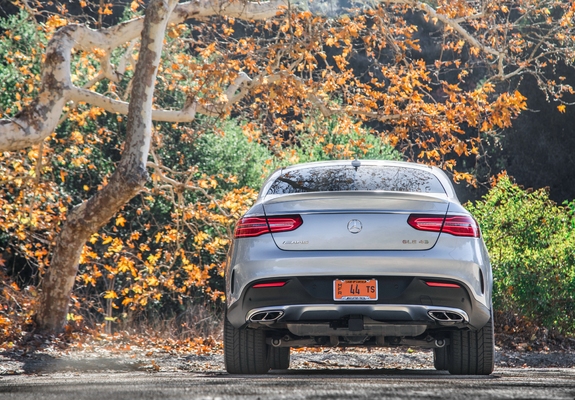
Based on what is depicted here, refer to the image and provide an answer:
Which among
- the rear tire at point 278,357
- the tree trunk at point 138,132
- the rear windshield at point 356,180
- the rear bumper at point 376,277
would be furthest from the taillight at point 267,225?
the tree trunk at point 138,132

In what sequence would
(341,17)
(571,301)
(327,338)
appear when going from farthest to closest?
(341,17) → (571,301) → (327,338)

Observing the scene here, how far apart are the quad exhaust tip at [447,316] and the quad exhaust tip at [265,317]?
112 cm

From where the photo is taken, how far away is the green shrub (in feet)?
45.3

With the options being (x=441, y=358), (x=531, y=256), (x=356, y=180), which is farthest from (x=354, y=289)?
(x=531, y=256)

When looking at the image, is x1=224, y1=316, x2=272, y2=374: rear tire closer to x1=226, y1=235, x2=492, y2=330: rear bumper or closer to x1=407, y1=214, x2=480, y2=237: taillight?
x1=226, y1=235, x2=492, y2=330: rear bumper

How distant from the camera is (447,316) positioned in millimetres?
6902

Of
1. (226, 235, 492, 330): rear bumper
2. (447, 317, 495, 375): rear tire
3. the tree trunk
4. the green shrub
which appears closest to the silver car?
(226, 235, 492, 330): rear bumper

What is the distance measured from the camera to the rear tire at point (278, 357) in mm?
8359

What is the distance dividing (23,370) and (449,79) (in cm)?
2330

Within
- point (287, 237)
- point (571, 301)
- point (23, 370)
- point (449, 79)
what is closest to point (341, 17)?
point (571, 301)

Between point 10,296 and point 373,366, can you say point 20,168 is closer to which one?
point 10,296

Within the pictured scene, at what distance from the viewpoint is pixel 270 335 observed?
25.1 ft

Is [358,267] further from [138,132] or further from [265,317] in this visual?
[138,132]

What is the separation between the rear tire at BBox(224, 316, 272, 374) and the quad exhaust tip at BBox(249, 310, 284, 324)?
51 centimetres
